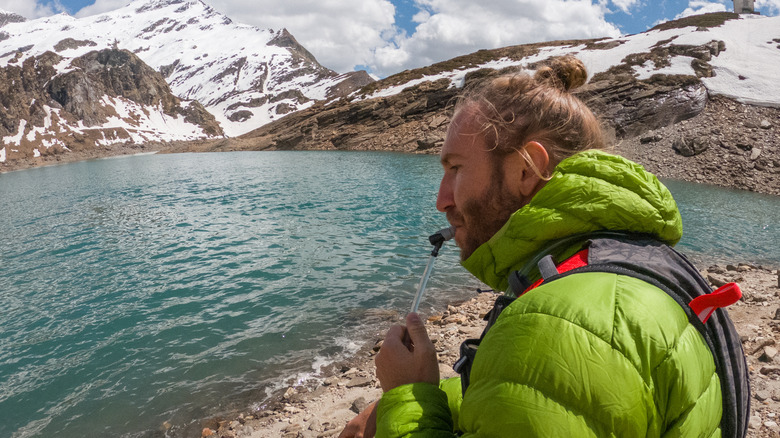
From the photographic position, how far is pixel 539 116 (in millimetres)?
1732

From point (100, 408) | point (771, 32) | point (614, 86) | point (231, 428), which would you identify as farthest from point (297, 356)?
point (771, 32)

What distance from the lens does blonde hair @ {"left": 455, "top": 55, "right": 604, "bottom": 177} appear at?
173 centimetres

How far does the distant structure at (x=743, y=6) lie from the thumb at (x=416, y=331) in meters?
103

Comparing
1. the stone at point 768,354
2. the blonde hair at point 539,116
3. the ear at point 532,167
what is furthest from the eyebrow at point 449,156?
the stone at point 768,354

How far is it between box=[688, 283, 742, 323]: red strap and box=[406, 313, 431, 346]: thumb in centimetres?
90

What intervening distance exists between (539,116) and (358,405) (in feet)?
15.3

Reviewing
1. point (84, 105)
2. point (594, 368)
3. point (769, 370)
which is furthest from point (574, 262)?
point (84, 105)

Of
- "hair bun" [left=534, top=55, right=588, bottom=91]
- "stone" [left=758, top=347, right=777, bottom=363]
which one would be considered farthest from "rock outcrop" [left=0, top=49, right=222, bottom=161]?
"stone" [left=758, top=347, right=777, bottom=363]

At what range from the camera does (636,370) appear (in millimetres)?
1032

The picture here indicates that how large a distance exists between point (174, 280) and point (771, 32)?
70292 mm

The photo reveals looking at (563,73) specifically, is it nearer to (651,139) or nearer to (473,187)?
(473,187)

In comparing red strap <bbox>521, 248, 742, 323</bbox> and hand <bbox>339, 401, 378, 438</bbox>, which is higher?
red strap <bbox>521, 248, 742, 323</bbox>

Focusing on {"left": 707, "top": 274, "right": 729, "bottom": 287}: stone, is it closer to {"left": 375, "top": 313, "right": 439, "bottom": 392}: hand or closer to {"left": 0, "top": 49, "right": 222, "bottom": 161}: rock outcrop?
{"left": 375, "top": 313, "right": 439, "bottom": 392}: hand

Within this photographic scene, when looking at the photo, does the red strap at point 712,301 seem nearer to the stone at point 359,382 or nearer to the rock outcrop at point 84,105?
the stone at point 359,382
